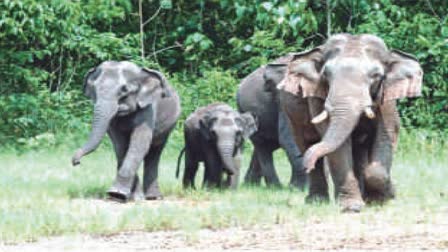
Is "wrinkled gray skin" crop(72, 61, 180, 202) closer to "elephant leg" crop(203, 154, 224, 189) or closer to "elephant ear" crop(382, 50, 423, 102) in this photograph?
"elephant leg" crop(203, 154, 224, 189)

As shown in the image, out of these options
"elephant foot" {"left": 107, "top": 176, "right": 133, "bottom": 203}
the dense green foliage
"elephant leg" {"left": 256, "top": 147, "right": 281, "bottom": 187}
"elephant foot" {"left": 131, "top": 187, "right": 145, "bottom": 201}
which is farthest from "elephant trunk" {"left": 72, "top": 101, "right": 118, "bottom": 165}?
the dense green foliage

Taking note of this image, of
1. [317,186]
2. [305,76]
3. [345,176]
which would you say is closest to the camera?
[345,176]

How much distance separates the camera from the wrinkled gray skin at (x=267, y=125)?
16.8 meters

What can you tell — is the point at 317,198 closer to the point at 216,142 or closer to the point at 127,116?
the point at 127,116

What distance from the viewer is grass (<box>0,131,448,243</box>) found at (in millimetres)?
11203

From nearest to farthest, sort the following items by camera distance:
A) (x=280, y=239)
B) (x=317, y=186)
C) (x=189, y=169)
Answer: (x=280, y=239) → (x=317, y=186) → (x=189, y=169)

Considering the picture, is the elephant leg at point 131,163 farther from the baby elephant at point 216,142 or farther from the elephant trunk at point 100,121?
the baby elephant at point 216,142

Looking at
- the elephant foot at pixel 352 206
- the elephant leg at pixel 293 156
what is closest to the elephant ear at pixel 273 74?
the elephant leg at pixel 293 156

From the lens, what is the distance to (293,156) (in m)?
16.7

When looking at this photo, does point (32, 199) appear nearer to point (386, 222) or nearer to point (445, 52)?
point (386, 222)

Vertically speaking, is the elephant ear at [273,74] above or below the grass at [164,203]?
above

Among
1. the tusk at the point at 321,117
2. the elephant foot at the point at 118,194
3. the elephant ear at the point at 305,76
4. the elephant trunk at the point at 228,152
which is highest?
the elephant ear at the point at 305,76

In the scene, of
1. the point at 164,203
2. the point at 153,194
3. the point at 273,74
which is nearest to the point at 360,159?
the point at 164,203

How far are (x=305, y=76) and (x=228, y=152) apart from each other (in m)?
3.84
